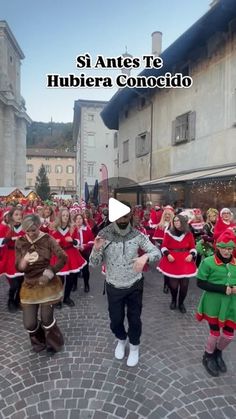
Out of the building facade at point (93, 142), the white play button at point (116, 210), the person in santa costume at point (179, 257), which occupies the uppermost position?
the building facade at point (93, 142)

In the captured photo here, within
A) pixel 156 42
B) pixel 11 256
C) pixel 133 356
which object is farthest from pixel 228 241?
pixel 156 42

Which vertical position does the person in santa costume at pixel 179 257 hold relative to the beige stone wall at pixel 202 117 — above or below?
below

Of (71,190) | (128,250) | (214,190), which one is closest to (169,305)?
(128,250)

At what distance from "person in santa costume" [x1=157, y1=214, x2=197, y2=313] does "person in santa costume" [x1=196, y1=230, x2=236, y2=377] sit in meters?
1.75

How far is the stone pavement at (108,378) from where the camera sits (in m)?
3.01

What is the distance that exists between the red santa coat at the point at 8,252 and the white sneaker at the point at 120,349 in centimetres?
225

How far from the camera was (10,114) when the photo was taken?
1917 inches

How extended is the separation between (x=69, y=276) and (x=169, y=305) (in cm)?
193

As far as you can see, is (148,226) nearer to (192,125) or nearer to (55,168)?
(192,125)

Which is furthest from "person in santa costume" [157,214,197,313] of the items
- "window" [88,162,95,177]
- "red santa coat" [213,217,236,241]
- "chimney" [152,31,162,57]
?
"window" [88,162,95,177]

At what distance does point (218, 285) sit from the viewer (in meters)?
3.40

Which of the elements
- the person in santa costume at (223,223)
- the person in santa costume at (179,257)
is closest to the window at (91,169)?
the person in santa costume at (223,223)

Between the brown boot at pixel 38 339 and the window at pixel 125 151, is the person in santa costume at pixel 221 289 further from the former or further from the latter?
the window at pixel 125 151

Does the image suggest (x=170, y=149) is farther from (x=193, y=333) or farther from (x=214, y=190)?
(x=193, y=333)
